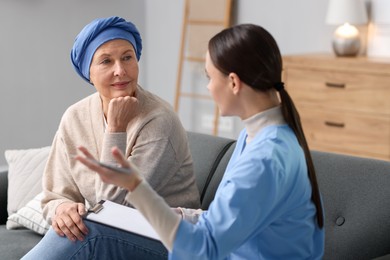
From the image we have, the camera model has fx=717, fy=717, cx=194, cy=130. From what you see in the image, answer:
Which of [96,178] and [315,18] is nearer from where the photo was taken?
[96,178]

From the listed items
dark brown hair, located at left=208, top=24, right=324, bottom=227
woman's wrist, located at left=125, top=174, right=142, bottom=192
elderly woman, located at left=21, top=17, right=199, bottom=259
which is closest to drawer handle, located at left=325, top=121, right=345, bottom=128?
elderly woman, located at left=21, top=17, right=199, bottom=259

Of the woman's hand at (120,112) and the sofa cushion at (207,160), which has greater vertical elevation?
the woman's hand at (120,112)

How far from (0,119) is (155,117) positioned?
2.81 metres

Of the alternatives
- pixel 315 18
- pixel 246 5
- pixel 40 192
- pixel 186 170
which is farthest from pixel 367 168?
pixel 246 5

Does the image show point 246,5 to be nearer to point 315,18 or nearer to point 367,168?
point 315,18

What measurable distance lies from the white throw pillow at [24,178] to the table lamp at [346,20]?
211cm

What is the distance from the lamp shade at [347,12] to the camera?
4.26m

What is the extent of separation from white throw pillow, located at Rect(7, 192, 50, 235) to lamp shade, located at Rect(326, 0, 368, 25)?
2321 mm

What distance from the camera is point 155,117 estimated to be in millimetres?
2275

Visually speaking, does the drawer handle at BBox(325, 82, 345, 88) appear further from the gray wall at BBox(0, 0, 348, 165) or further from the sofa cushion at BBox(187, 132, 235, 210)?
the sofa cushion at BBox(187, 132, 235, 210)

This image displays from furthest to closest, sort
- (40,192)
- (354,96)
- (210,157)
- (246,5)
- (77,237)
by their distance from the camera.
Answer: (246,5) < (354,96) < (40,192) < (210,157) < (77,237)

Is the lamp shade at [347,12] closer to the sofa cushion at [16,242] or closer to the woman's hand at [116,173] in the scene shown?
the sofa cushion at [16,242]

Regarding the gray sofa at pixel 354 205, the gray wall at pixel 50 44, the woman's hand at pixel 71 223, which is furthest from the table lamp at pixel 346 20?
the woman's hand at pixel 71 223

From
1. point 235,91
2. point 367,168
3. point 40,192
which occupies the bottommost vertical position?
point 40,192
